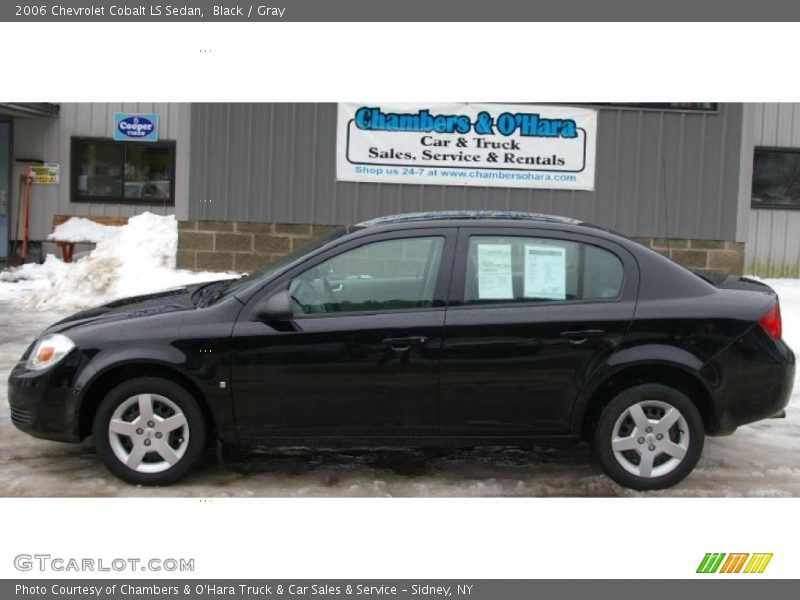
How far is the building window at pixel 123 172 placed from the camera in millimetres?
16469

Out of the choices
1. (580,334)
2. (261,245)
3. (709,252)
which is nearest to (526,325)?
(580,334)

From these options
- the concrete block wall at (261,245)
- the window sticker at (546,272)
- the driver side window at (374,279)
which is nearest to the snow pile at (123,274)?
the concrete block wall at (261,245)

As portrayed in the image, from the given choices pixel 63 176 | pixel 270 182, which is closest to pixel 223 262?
pixel 270 182

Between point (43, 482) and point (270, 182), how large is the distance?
689cm

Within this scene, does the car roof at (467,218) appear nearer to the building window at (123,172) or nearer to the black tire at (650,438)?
the black tire at (650,438)

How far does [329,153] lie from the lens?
11477 millimetres

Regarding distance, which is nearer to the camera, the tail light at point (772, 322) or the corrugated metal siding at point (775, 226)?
the tail light at point (772, 322)

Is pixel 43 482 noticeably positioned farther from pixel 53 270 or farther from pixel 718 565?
pixel 53 270

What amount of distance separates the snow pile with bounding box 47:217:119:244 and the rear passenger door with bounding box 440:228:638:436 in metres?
11.7

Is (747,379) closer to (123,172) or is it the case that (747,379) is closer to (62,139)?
(123,172)

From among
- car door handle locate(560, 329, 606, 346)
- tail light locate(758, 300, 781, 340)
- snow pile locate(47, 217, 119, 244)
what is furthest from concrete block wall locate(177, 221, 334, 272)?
tail light locate(758, 300, 781, 340)

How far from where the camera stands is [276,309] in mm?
4922

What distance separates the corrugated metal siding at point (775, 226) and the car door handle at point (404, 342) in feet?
37.5

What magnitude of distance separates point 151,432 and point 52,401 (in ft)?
1.95
